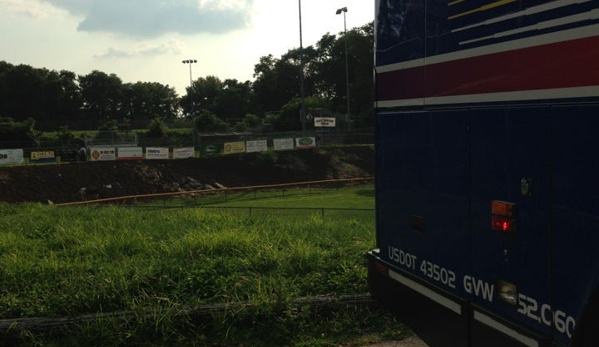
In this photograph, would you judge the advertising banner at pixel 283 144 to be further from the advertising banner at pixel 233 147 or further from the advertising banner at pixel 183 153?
the advertising banner at pixel 183 153

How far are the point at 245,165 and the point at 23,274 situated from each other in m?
47.9

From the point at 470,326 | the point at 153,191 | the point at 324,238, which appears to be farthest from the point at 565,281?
the point at 153,191

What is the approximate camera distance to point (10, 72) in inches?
4710

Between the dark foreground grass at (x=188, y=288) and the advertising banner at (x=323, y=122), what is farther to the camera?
the advertising banner at (x=323, y=122)

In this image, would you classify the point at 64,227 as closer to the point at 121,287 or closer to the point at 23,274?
the point at 23,274

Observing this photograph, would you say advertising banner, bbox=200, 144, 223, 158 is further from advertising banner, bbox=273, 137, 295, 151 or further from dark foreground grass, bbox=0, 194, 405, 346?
dark foreground grass, bbox=0, 194, 405, 346

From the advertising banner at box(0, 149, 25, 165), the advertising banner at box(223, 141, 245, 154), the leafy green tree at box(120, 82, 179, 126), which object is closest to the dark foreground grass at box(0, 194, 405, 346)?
the advertising banner at box(0, 149, 25, 165)

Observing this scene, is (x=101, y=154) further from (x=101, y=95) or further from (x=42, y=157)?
(x=101, y=95)

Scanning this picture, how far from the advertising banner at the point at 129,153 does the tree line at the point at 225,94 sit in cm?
4257

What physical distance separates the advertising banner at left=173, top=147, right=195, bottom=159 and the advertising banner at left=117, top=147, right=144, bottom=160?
3345 mm

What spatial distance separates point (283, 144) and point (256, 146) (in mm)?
3936

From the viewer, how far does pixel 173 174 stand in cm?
4847

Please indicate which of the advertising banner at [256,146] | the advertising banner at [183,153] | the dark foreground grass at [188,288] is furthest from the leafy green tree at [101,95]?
the dark foreground grass at [188,288]

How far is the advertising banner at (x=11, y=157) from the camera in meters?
44.8
